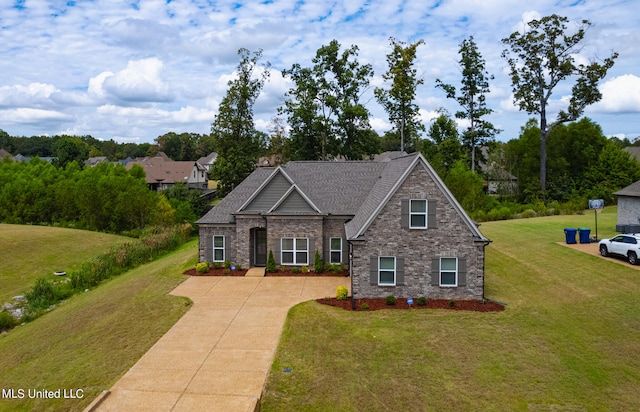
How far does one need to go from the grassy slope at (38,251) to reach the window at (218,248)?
1207 centimetres

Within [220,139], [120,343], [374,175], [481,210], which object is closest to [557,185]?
[481,210]

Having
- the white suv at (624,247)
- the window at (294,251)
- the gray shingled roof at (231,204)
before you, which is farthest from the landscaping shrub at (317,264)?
the white suv at (624,247)

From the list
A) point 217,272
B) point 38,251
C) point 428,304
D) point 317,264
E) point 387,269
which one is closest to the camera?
point 428,304

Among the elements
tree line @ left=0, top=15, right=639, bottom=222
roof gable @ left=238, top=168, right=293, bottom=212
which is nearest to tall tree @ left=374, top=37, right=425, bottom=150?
tree line @ left=0, top=15, right=639, bottom=222

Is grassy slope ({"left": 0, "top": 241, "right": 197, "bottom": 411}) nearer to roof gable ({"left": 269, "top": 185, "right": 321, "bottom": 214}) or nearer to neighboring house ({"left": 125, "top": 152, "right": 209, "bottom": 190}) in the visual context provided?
roof gable ({"left": 269, "top": 185, "right": 321, "bottom": 214})

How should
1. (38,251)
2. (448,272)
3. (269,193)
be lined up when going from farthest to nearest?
(38,251), (269,193), (448,272)

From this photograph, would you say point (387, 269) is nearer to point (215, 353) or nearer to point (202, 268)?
point (215, 353)

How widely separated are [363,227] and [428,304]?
13.4 ft

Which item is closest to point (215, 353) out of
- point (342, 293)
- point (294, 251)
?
point (342, 293)

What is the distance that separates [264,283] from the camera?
2186 centimetres

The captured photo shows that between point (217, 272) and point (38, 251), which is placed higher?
point (217, 272)

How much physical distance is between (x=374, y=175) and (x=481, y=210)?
2046 centimetres

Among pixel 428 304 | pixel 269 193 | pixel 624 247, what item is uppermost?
pixel 269 193

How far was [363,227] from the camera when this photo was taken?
18938 millimetres
